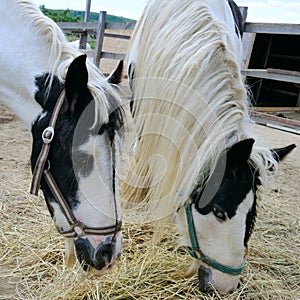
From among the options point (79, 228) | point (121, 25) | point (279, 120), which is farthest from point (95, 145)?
point (121, 25)

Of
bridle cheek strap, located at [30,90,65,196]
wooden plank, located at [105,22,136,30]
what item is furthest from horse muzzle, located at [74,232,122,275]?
wooden plank, located at [105,22,136,30]

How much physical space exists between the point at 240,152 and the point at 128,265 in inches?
35.6

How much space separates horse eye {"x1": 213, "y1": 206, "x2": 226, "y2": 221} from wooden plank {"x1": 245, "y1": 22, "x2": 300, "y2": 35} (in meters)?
3.63

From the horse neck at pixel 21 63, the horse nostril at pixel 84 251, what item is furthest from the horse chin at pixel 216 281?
the horse neck at pixel 21 63

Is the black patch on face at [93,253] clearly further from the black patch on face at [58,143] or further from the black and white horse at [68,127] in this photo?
the black patch on face at [58,143]

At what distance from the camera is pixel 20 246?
2129 millimetres

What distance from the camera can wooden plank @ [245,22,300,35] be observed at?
456 centimetres

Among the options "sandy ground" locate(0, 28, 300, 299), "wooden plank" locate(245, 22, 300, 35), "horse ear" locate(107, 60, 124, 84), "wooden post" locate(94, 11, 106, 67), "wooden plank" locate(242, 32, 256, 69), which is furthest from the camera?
"wooden plank" locate(242, 32, 256, 69)

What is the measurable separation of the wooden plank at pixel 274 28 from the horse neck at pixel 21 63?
398 centimetres

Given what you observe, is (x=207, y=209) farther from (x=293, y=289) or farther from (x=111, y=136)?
(x=293, y=289)

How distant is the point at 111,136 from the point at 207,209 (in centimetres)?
65

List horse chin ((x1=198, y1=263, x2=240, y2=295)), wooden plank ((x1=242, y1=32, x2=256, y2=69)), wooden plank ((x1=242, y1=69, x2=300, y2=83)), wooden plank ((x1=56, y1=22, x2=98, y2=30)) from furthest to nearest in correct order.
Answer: wooden plank ((x1=56, y1=22, x2=98, y2=30)) → wooden plank ((x1=242, y1=32, x2=256, y2=69)) → wooden plank ((x1=242, y1=69, x2=300, y2=83)) → horse chin ((x1=198, y1=263, x2=240, y2=295))

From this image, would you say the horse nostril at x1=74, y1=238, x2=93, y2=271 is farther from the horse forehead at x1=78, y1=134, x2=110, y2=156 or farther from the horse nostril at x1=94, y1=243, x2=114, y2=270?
the horse forehead at x1=78, y1=134, x2=110, y2=156

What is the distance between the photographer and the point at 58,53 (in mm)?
1368
